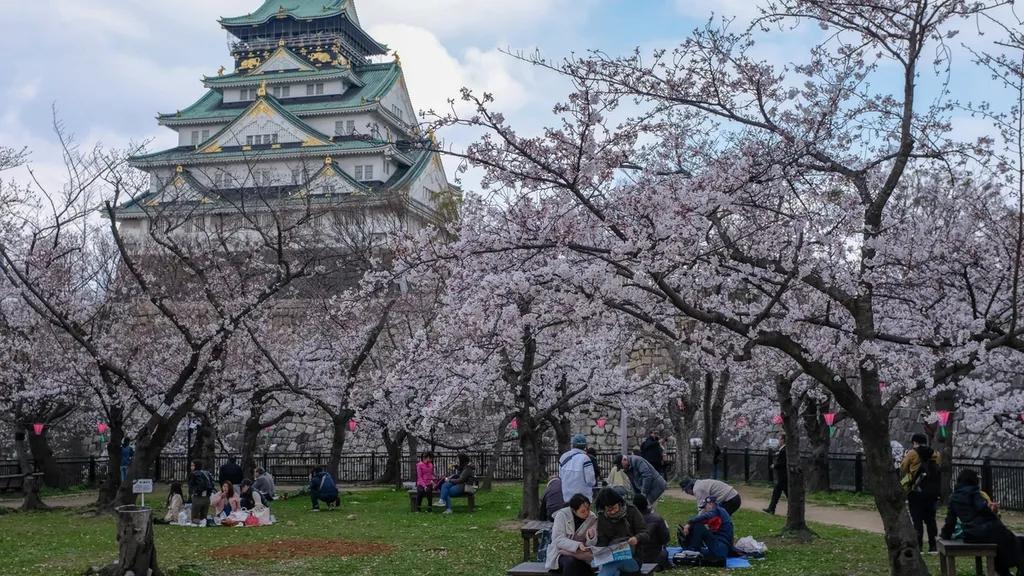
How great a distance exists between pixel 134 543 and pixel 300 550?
3.37 metres

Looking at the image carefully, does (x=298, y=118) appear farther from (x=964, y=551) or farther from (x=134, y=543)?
(x=964, y=551)

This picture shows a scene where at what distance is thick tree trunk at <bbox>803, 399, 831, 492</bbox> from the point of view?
2133 centimetres

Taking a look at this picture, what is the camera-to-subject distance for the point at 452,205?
31141mm

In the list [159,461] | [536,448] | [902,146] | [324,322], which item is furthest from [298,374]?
[902,146]

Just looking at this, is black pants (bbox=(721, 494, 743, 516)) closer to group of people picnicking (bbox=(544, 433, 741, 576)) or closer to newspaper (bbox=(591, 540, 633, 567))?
group of people picnicking (bbox=(544, 433, 741, 576))

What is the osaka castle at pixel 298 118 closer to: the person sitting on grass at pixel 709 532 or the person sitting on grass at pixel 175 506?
the person sitting on grass at pixel 175 506

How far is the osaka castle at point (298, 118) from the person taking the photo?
41688mm

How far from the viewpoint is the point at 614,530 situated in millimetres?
8016

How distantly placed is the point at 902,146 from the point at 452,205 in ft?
76.4

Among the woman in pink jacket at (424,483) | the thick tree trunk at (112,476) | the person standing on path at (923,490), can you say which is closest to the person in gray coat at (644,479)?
the person standing on path at (923,490)

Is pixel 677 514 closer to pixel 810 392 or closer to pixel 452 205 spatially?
pixel 810 392

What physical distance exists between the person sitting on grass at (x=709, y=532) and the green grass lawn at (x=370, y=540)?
0.46 metres

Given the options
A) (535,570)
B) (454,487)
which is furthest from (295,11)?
(535,570)

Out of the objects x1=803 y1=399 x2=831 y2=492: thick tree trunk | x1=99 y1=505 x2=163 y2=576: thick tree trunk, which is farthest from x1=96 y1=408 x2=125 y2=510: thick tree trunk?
x1=803 y1=399 x2=831 y2=492: thick tree trunk
